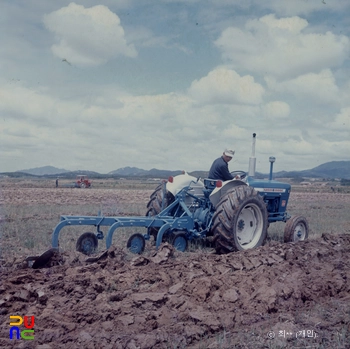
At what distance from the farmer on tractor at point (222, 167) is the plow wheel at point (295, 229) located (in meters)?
1.85

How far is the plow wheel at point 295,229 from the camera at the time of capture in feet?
29.6

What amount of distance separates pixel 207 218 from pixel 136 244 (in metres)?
1.45

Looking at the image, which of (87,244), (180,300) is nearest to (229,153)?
(87,244)

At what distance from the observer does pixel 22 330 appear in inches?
149

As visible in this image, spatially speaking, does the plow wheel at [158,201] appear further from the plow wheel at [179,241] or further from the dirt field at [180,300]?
the dirt field at [180,300]

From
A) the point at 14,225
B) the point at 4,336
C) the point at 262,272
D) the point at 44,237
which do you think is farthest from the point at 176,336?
the point at 14,225

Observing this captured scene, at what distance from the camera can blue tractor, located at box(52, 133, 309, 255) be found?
7.11 m

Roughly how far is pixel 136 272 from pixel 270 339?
2.23 m

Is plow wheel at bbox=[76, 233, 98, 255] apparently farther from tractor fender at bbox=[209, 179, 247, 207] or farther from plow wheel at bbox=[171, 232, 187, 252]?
tractor fender at bbox=[209, 179, 247, 207]

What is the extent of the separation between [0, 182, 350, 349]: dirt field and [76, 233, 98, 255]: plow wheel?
66 cm

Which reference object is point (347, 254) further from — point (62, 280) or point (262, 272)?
point (62, 280)

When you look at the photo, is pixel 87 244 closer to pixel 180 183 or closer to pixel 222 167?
pixel 180 183

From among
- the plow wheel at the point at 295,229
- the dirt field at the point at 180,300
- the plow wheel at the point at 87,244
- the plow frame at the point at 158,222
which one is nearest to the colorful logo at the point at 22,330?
the dirt field at the point at 180,300

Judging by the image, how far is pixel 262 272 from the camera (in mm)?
5719
